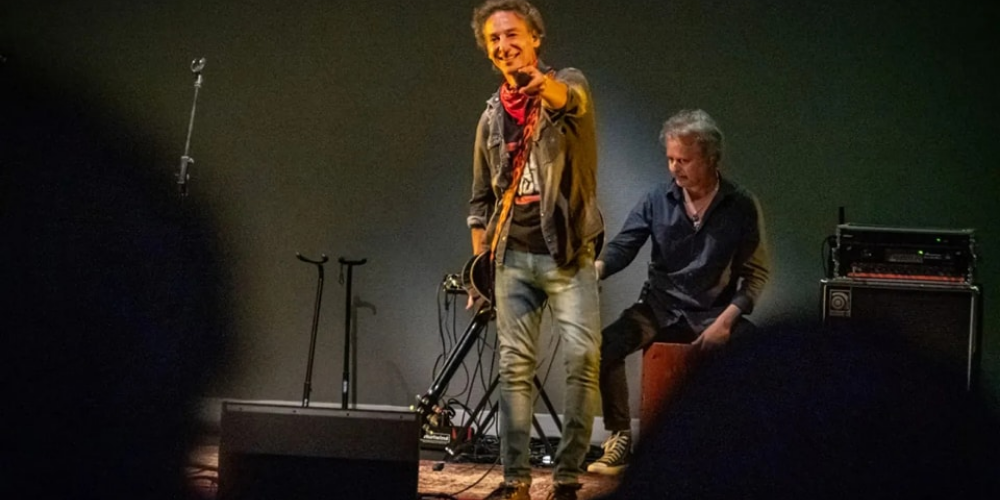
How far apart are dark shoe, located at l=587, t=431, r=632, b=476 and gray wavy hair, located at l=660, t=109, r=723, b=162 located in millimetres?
1175

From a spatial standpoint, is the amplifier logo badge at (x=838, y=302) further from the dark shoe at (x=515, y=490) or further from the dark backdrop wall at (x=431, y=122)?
the dark shoe at (x=515, y=490)

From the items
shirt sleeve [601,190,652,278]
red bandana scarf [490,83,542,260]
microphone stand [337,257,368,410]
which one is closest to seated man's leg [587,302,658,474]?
shirt sleeve [601,190,652,278]

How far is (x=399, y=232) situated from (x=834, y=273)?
2047mm

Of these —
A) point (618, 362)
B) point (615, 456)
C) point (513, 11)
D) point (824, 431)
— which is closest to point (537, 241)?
point (513, 11)

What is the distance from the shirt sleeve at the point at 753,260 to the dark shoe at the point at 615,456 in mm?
712

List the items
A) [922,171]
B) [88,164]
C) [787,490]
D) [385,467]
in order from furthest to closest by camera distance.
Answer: [88,164] < [922,171] < [385,467] < [787,490]

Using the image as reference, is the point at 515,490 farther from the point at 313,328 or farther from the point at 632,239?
the point at 313,328

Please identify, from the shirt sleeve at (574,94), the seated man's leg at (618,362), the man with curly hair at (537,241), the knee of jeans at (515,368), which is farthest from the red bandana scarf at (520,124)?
the seated man's leg at (618,362)

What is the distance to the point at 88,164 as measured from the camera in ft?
17.9

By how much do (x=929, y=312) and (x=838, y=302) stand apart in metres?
0.35

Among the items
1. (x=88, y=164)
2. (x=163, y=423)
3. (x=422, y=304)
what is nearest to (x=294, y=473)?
(x=163, y=423)

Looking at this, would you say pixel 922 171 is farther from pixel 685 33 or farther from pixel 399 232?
pixel 399 232

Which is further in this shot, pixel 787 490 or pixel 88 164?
pixel 88 164

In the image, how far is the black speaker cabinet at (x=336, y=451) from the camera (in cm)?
263
